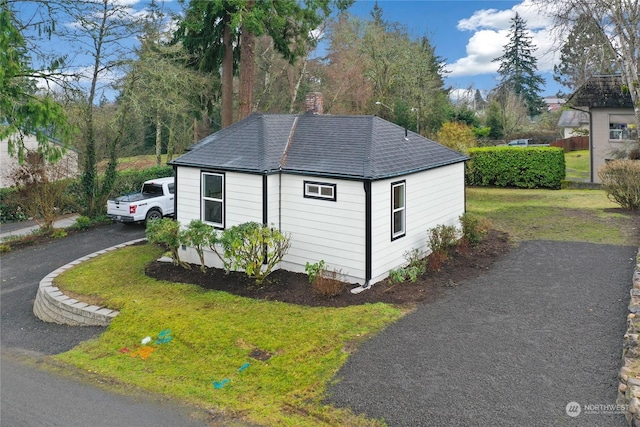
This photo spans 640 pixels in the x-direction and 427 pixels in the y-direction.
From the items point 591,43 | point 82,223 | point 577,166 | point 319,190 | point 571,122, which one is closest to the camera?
point 319,190

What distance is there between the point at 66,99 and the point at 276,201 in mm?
7356

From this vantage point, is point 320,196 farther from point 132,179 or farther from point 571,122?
point 571,122

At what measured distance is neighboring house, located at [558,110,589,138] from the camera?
151ft

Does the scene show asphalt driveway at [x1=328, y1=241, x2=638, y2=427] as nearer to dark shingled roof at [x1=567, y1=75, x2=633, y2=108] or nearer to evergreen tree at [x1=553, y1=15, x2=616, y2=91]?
evergreen tree at [x1=553, y1=15, x2=616, y2=91]

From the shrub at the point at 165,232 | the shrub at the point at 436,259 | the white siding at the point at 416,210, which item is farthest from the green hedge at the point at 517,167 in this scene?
the shrub at the point at 165,232

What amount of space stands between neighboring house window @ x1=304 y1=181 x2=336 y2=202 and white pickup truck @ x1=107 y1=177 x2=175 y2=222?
26.1 feet

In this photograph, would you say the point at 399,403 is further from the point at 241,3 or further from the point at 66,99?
the point at 241,3

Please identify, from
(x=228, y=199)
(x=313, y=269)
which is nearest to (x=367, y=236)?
(x=313, y=269)

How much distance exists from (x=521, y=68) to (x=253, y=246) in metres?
58.9

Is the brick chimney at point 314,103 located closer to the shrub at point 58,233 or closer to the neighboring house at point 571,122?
the shrub at point 58,233

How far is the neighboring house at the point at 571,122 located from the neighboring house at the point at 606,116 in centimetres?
2238

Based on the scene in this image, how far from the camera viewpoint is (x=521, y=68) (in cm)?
5981

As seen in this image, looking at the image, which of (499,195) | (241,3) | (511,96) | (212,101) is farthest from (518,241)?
(511,96)

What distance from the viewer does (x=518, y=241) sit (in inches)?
535
